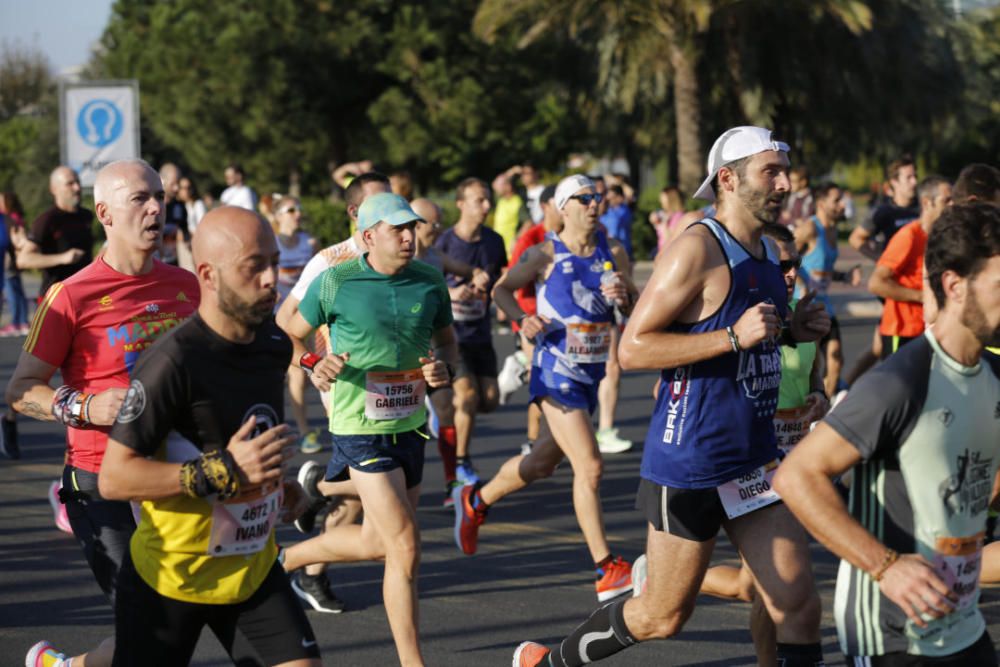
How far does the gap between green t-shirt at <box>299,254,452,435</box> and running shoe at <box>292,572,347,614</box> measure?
0.99m

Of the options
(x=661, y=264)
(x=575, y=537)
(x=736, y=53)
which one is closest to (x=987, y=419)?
(x=661, y=264)

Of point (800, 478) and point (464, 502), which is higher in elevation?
point (800, 478)

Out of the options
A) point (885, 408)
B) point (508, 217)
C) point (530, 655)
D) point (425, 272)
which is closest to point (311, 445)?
point (425, 272)

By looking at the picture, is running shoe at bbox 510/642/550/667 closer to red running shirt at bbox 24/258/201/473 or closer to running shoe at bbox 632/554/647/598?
running shoe at bbox 632/554/647/598

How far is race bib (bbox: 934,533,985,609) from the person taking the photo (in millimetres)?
3254

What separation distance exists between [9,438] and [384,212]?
5.98 meters

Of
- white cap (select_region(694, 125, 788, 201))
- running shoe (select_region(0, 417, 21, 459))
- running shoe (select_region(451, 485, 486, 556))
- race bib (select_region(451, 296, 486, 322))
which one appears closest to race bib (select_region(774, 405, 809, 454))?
white cap (select_region(694, 125, 788, 201))

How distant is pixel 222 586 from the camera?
12.3 feet

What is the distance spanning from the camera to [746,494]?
15.1 feet

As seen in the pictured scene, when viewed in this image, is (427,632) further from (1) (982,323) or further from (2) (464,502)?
(1) (982,323)

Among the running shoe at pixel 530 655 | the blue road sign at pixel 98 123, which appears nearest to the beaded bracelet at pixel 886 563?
the running shoe at pixel 530 655

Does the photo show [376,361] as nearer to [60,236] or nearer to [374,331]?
[374,331]

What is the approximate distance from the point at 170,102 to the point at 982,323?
134 feet

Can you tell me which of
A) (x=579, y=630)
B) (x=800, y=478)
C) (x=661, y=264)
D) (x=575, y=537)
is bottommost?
(x=575, y=537)
